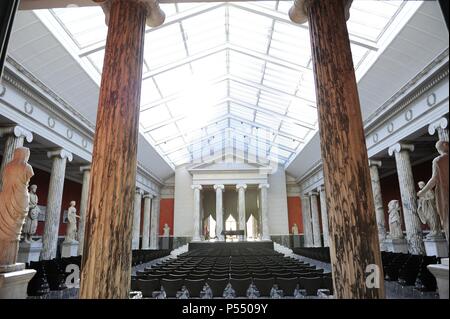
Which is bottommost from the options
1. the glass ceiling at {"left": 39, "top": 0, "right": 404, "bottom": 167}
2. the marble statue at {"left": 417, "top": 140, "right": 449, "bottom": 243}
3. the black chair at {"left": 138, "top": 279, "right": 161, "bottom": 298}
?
the black chair at {"left": 138, "top": 279, "right": 161, "bottom": 298}

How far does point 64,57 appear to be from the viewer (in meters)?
9.27

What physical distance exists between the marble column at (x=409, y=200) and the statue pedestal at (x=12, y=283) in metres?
11.9

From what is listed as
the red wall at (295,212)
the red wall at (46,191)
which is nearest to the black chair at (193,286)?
the red wall at (46,191)

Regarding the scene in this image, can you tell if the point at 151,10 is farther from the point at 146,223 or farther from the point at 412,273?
the point at 146,223

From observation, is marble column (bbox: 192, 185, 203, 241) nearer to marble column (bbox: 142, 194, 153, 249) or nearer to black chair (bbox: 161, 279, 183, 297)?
marble column (bbox: 142, 194, 153, 249)

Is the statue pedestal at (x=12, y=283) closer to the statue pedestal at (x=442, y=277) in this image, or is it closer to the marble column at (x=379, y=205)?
the statue pedestal at (x=442, y=277)

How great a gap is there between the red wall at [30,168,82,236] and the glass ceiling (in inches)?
222

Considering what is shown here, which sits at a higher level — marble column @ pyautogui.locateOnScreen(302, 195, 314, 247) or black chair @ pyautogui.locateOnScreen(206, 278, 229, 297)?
marble column @ pyautogui.locateOnScreen(302, 195, 314, 247)

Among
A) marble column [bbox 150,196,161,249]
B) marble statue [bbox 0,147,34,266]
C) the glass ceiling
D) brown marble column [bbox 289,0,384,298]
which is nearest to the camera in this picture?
brown marble column [bbox 289,0,384,298]

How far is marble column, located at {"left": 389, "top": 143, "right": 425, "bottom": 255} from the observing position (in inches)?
413

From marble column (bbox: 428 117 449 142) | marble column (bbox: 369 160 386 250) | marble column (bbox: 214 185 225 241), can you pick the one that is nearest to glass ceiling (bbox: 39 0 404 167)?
marble column (bbox: 369 160 386 250)

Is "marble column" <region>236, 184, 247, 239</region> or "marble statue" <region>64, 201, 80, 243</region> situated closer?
"marble statue" <region>64, 201, 80, 243</region>

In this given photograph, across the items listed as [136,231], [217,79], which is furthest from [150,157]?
[217,79]

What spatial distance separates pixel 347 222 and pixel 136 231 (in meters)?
20.4
